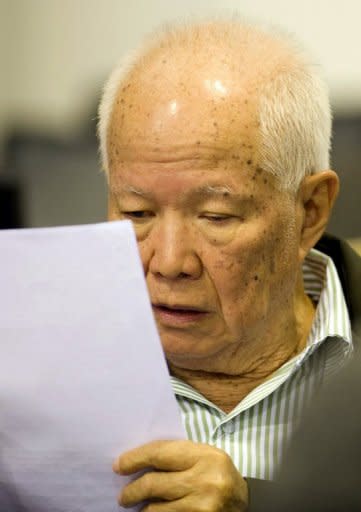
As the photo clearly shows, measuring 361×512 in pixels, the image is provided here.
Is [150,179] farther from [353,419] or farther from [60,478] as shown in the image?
[353,419]

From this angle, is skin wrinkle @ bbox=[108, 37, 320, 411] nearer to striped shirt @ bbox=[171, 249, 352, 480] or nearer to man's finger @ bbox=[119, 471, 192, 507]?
striped shirt @ bbox=[171, 249, 352, 480]

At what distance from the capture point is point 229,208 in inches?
54.9

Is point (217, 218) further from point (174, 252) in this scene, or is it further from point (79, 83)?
point (79, 83)

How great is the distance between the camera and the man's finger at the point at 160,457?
1.15 metres

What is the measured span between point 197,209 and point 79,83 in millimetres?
2903

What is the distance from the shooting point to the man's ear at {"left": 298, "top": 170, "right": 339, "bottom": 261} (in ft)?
4.96

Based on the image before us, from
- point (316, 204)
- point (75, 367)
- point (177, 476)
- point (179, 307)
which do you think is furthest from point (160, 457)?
point (316, 204)

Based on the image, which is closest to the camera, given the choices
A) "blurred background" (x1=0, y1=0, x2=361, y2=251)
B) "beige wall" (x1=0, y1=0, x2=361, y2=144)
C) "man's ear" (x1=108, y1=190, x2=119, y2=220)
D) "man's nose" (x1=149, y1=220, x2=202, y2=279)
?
"man's nose" (x1=149, y1=220, x2=202, y2=279)

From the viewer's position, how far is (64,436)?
116 centimetres

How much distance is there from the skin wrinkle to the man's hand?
10.9 inches

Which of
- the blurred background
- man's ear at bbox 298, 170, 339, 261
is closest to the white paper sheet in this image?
man's ear at bbox 298, 170, 339, 261

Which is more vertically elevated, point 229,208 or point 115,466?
point 229,208

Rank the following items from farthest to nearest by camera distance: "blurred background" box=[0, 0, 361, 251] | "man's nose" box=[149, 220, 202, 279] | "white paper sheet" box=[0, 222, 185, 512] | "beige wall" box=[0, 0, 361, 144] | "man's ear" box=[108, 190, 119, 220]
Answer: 1. "beige wall" box=[0, 0, 361, 144]
2. "blurred background" box=[0, 0, 361, 251]
3. "man's ear" box=[108, 190, 119, 220]
4. "man's nose" box=[149, 220, 202, 279]
5. "white paper sheet" box=[0, 222, 185, 512]

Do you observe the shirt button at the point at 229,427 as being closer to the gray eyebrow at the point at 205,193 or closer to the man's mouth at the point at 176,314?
the man's mouth at the point at 176,314
